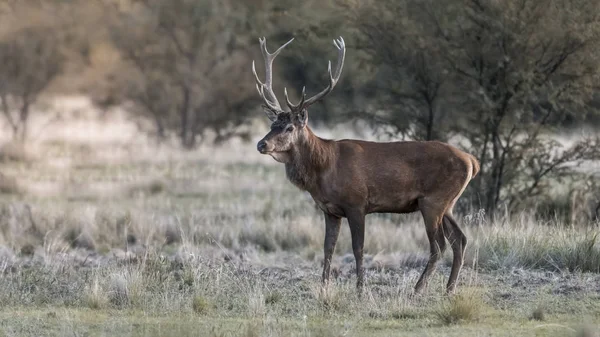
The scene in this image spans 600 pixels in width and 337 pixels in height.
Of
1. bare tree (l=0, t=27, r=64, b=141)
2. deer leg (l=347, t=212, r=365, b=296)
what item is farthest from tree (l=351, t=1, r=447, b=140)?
bare tree (l=0, t=27, r=64, b=141)

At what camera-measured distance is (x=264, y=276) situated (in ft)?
44.6

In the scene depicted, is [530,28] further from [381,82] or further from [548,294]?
[548,294]

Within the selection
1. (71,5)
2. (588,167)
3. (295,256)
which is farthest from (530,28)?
(71,5)

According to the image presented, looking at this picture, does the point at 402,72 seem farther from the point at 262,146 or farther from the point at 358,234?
the point at 262,146

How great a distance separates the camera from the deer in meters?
12.4

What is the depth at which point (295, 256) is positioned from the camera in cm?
1694

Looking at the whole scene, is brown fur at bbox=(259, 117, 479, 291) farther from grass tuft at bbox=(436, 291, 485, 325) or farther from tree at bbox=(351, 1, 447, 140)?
tree at bbox=(351, 1, 447, 140)

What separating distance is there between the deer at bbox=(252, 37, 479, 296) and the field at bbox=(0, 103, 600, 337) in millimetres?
567

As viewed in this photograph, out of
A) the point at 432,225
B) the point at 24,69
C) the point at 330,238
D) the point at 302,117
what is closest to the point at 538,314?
the point at 432,225

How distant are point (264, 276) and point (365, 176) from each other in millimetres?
1997

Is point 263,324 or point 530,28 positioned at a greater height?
point 530,28

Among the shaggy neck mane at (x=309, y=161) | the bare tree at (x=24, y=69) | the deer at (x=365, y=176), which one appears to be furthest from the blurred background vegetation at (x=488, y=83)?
the bare tree at (x=24, y=69)

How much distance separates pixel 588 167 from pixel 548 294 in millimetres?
7974

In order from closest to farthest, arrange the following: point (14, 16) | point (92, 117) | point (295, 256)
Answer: point (295, 256)
point (14, 16)
point (92, 117)
